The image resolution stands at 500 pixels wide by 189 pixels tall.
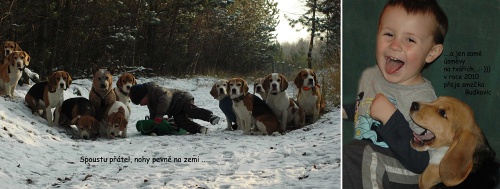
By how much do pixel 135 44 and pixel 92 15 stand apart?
346 mm

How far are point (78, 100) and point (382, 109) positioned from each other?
238cm

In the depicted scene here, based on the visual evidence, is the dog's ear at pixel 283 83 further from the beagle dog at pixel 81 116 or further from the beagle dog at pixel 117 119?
the beagle dog at pixel 81 116

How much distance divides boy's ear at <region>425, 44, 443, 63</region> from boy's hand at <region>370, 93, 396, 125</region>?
311 mm

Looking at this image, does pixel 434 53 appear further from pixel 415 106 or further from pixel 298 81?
pixel 298 81

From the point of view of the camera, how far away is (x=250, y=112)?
5.08 meters

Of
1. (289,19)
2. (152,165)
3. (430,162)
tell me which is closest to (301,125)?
(289,19)

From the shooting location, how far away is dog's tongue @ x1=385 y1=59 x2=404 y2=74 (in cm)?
352

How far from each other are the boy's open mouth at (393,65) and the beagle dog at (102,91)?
195 centimetres

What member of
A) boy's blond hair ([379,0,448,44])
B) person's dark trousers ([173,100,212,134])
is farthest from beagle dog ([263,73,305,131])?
boy's blond hair ([379,0,448,44])

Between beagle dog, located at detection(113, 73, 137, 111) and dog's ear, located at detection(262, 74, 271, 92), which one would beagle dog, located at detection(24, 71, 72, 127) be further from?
dog's ear, located at detection(262, 74, 271, 92)

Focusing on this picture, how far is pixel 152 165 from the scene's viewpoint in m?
4.23

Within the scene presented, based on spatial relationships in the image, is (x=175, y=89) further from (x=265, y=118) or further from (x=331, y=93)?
(x=331, y=93)

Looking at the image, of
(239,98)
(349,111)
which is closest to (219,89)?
(239,98)

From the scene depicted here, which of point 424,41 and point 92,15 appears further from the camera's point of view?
point 92,15
